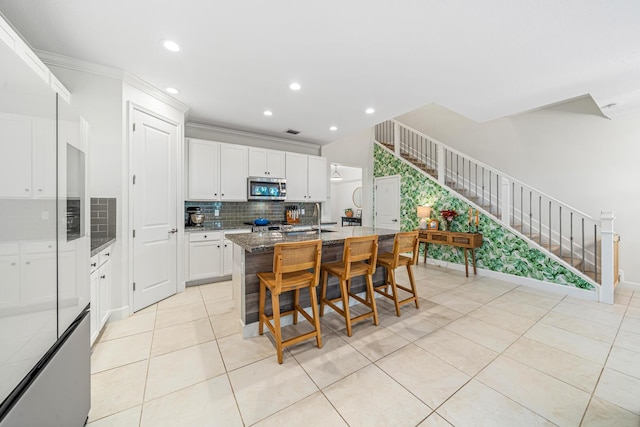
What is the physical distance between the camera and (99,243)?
2.37 metres

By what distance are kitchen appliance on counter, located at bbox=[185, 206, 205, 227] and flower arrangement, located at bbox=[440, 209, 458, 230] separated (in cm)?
451

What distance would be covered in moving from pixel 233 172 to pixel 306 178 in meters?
1.58

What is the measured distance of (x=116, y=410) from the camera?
1562 mm

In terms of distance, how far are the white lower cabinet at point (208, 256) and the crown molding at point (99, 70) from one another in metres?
1.99

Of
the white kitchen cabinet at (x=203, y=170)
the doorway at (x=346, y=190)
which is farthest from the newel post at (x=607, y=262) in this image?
the doorway at (x=346, y=190)

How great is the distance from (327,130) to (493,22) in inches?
125

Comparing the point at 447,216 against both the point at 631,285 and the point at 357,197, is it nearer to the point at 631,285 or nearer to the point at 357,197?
the point at 631,285

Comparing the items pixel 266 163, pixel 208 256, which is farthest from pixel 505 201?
pixel 208 256

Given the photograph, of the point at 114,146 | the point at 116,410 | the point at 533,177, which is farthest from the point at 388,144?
the point at 116,410

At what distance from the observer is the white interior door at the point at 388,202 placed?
6168mm

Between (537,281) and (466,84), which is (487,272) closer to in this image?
(537,281)

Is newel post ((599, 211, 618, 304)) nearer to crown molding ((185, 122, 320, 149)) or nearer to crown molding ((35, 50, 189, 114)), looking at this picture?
crown molding ((185, 122, 320, 149))

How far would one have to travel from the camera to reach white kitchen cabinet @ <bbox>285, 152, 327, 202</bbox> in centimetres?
517

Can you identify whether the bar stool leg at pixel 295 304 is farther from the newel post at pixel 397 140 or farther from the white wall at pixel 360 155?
the newel post at pixel 397 140
